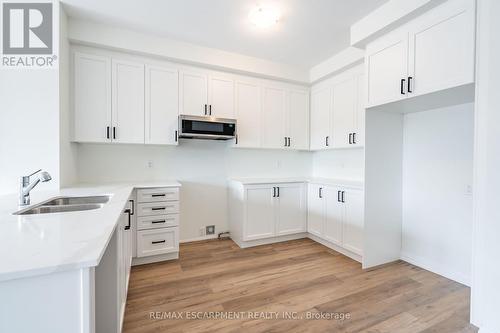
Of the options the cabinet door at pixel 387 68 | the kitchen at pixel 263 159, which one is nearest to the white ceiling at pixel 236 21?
the kitchen at pixel 263 159

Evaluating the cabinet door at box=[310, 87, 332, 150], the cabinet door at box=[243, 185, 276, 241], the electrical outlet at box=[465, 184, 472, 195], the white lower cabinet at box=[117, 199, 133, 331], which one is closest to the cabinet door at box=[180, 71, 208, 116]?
the cabinet door at box=[243, 185, 276, 241]

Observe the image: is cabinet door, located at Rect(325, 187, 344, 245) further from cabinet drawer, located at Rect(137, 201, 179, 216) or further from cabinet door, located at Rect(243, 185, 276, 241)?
cabinet drawer, located at Rect(137, 201, 179, 216)

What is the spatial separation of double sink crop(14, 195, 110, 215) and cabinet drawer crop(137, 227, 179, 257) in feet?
2.65

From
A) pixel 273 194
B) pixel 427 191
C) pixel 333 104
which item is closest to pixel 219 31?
pixel 333 104

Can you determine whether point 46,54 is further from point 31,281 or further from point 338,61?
point 338,61

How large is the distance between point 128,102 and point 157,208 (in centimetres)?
137

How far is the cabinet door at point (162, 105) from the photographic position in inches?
116

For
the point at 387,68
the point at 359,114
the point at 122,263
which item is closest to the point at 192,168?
the point at 122,263

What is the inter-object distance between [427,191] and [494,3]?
1.81 metres

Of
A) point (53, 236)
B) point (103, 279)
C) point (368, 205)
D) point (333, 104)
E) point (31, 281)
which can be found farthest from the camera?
point (333, 104)

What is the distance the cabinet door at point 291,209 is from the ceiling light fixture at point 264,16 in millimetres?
2083

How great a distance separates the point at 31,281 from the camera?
0.71 metres

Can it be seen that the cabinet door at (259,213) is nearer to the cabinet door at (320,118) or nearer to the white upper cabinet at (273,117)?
the white upper cabinet at (273,117)

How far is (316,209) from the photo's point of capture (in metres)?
3.43
